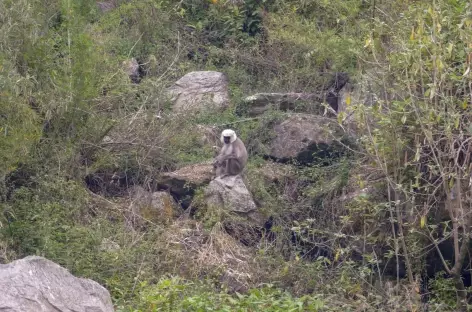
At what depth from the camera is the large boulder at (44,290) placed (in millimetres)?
7184

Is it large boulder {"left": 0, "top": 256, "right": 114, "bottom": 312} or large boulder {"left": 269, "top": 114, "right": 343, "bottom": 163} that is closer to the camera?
large boulder {"left": 0, "top": 256, "right": 114, "bottom": 312}

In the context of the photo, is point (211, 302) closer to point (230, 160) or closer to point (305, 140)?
point (230, 160)

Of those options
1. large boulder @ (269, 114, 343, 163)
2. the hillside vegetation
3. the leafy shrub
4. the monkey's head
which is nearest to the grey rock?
the hillside vegetation

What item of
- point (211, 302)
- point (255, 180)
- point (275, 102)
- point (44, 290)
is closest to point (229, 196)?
point (255, 180)

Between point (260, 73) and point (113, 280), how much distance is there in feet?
21.6

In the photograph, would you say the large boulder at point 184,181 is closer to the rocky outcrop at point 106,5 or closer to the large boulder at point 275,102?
the large boulder at point 275,102

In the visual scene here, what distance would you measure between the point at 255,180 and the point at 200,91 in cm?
288

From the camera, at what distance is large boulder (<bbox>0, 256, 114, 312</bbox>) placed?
718 cm

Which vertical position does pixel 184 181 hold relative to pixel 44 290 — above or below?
below

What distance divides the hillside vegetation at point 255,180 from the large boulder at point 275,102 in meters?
0.12

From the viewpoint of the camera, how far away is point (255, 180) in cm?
1218

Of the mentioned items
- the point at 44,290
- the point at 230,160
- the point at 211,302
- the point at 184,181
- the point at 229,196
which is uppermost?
the point at 44,290

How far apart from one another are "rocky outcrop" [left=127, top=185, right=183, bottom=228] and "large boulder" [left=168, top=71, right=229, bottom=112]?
224 centimetres

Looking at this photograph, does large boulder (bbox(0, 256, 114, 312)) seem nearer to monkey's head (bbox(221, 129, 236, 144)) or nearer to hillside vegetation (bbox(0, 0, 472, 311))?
hillside vegetation (bbox(0, 0, 472, 311))
